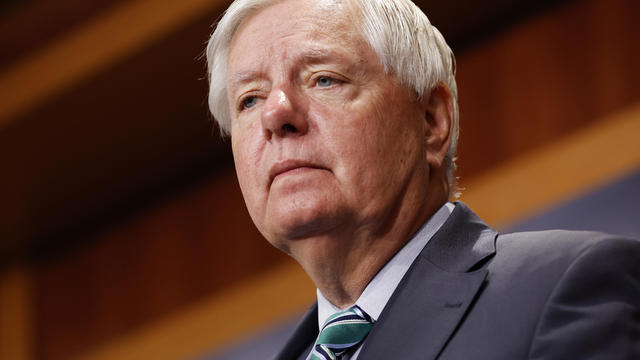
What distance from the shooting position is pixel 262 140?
1.49 meters

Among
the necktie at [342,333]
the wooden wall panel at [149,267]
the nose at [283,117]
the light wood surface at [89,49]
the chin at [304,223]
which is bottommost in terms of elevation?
the wooden wall panel at [149,267]

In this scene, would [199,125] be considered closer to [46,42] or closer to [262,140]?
[46,42]

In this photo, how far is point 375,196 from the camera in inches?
57.1

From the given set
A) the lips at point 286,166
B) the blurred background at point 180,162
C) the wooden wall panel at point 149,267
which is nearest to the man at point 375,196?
the lips at point 286,166

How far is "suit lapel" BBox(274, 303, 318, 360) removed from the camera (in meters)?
1.63

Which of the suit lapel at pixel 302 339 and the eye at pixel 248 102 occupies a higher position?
the eye at pixel 248 102

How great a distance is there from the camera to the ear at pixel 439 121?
1.59 m

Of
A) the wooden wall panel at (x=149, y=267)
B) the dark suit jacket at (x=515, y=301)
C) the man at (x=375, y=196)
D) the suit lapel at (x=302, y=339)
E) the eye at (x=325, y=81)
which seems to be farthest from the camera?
the wooden wall panel at (x=149, y=267)

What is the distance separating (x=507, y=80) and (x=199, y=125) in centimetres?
119

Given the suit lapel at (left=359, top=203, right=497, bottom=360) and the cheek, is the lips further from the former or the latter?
the suit lapel at (left=359, top=203, right=497, bottom=360)

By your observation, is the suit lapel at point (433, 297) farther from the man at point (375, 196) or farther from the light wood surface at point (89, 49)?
the light wood surface at point (89, 49)

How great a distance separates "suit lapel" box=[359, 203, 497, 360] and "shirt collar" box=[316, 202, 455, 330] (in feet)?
0.15

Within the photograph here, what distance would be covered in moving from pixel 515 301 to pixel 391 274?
26 cm

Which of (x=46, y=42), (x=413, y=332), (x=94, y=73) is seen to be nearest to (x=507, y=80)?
(x=94, y=73)
